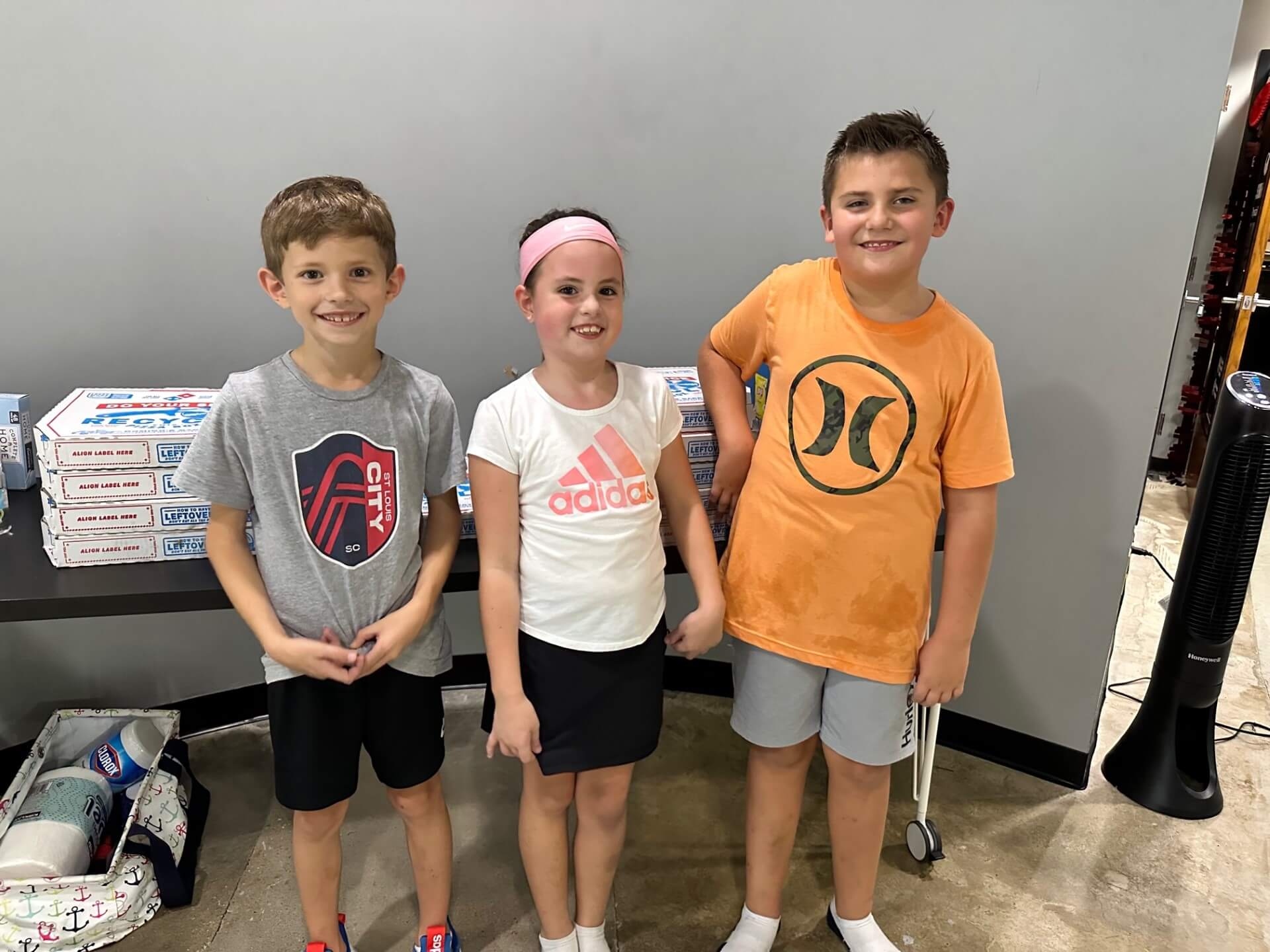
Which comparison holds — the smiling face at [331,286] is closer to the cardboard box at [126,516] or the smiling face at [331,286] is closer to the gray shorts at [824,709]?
the cardboard box at [126,516]

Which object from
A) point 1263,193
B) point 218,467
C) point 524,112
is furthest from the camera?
point 1263,193

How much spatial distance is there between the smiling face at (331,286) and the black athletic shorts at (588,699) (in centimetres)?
53

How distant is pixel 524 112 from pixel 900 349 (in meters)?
1.09

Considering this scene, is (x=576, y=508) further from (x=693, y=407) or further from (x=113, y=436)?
(x=113, y=436)

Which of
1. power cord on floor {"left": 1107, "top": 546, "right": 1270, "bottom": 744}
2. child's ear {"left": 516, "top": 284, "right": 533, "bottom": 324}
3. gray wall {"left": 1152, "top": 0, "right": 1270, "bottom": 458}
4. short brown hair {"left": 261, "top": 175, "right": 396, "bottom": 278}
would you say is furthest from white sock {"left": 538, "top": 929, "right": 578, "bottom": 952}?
gray wall {"left": 1152, "top": 0, "right": 1270, "bottom": 458}

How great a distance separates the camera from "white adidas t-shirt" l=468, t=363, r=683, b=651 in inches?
52.7

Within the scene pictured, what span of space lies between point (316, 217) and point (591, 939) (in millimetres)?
1285

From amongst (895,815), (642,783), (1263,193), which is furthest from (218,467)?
(1263,193)

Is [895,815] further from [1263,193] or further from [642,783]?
[1263,193]

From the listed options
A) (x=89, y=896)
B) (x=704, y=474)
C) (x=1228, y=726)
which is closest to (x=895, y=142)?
(x=704, y=474)

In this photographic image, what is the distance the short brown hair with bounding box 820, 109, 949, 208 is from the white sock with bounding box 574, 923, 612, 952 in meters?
1.31

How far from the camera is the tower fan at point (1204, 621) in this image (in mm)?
1896

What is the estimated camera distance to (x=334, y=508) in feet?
4.34

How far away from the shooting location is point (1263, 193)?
380 centimetres
